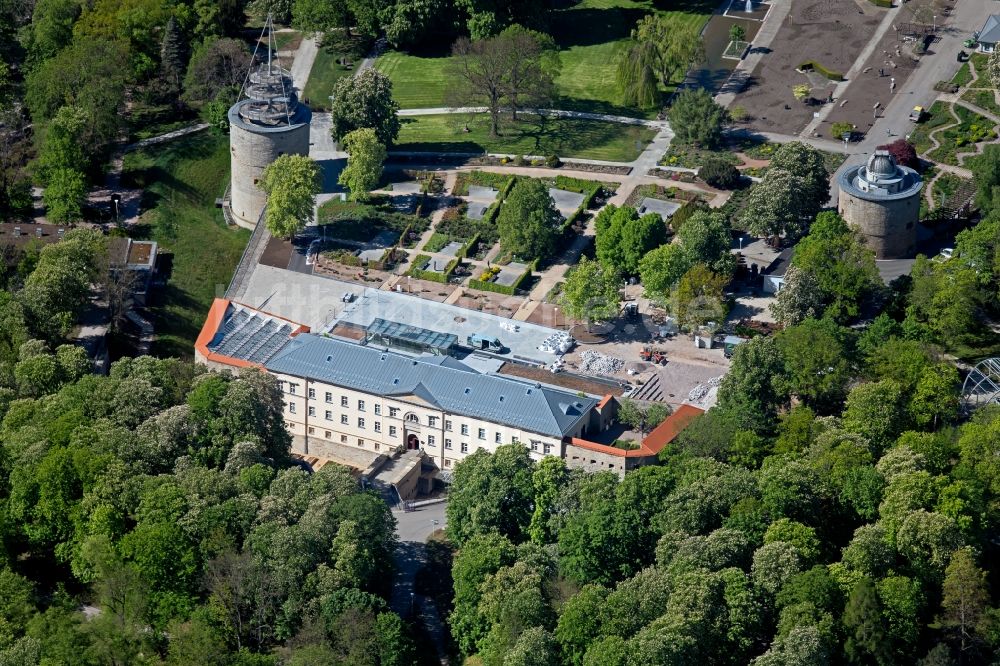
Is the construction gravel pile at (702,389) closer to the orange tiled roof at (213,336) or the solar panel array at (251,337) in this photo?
the orange tiled roof at (213,336)

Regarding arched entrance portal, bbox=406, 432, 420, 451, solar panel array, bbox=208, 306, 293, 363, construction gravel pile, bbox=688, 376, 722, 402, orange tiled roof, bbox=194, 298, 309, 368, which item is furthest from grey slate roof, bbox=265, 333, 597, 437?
construction gravel pile, bbox=688, 376, 722, 402

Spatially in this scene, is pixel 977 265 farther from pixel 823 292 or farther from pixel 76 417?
pixel 76 417

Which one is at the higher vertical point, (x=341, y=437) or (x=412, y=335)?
(x=412, y=335)

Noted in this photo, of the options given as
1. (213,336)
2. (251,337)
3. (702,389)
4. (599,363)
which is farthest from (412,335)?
(702,389)

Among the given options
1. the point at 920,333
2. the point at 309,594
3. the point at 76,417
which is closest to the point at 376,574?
the point at 309,594

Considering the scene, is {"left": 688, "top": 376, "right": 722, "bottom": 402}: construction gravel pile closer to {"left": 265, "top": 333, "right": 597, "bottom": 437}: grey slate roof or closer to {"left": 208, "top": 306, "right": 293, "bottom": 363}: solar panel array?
{"left": 265, "top": 333, "right": 597, "bottom": 437}: grey slate roof

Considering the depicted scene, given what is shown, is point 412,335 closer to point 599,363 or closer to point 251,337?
point 251,337
